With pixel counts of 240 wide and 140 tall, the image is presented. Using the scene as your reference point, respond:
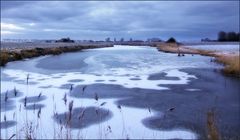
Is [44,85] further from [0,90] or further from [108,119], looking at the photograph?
[108,119]

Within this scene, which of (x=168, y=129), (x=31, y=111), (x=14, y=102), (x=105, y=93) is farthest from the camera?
(x=105, y=93)

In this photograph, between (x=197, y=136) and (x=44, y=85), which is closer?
(x=197, y=136)

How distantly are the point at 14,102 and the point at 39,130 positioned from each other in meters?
5.02

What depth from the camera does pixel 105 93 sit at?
60.3 ft

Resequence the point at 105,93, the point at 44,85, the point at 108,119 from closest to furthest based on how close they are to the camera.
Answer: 1. the point at 108,119
2. the point at 105,93
3. the point at 44,85

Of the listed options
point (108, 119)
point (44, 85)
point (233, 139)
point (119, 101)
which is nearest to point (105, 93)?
point (119, 101)

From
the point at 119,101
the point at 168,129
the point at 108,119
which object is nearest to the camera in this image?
the point at 168,129

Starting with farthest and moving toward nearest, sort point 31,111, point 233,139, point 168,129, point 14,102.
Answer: point 14,102, point 31,111, point 168,129, point 233,139

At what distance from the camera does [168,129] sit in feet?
35.8

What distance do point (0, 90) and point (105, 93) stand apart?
559 centimetres

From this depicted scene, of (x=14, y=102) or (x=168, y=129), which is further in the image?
(x=14, y=102)

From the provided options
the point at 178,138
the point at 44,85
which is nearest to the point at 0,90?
the point at 44,85

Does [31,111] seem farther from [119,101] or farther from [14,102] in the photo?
[119,101]

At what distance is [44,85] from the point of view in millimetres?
21266
